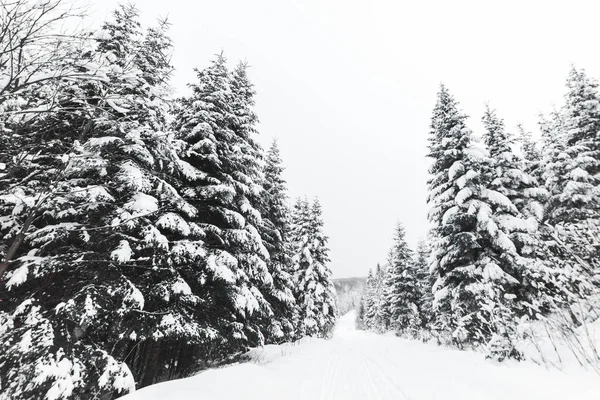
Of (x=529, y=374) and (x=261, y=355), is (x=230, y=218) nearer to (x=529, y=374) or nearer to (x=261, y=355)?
(x=261, y=355)

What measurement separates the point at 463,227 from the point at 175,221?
544 inches

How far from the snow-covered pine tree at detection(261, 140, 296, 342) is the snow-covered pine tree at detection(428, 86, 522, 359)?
8119 mm

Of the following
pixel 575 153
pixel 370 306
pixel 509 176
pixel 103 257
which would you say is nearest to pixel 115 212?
pixel 103 257

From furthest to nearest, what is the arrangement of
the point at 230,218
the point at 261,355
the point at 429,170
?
the point at 429,170 < the point at 261,355 < the point at 230,218

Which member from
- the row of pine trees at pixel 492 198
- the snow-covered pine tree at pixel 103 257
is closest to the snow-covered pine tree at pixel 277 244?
the snow-covered pine tree at pixel 103 257

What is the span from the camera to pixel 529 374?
5.55m

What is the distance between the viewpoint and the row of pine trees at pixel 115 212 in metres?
3.75

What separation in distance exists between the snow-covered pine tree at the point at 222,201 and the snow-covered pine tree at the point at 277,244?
2326 millimetres

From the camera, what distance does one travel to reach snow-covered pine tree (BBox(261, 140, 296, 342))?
50.3 feet

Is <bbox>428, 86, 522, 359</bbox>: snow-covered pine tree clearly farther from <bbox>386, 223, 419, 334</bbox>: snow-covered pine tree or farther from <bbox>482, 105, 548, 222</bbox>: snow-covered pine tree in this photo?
<bbox>386, 223, 419, 334</bbox>: snow-covered pine tree

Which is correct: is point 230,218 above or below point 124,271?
above

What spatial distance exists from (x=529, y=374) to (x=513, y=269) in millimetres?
9934

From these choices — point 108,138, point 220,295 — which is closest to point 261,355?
point 220,295

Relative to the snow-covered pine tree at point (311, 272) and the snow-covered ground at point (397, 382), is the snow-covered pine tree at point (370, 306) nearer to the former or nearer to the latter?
the snow-covered pine tree at point (311, 272)
